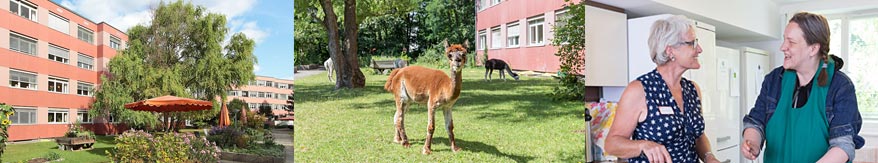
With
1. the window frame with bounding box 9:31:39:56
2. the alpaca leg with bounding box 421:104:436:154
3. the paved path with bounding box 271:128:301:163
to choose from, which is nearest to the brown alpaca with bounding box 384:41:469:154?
the alpaca leg with bounding box 421:104:436:154

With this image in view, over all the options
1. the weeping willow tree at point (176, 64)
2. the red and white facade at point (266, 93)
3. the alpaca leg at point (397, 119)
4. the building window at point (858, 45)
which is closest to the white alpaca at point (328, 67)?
the alpaca leg at point (397, 119)

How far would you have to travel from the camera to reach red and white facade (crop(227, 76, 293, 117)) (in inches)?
171

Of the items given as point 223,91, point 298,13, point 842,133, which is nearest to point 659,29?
point 842,133

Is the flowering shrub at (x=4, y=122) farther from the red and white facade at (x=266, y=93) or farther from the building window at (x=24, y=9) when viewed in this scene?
the red and white facade at (x=266, y=93)

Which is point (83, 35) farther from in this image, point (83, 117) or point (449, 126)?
point (449, 126)

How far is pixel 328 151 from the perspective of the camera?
336cm

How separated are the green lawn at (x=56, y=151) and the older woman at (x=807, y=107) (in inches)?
139

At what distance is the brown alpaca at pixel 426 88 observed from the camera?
338 cm

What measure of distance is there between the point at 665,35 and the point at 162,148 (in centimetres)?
329

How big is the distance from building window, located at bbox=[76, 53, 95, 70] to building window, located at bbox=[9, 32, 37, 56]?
0.27 m

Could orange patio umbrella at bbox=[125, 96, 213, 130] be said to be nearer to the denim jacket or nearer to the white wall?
the white wall

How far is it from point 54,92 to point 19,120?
0.80 ft

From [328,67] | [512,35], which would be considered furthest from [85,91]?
[512,35]

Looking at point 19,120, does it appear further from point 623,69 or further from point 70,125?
point 623,69
